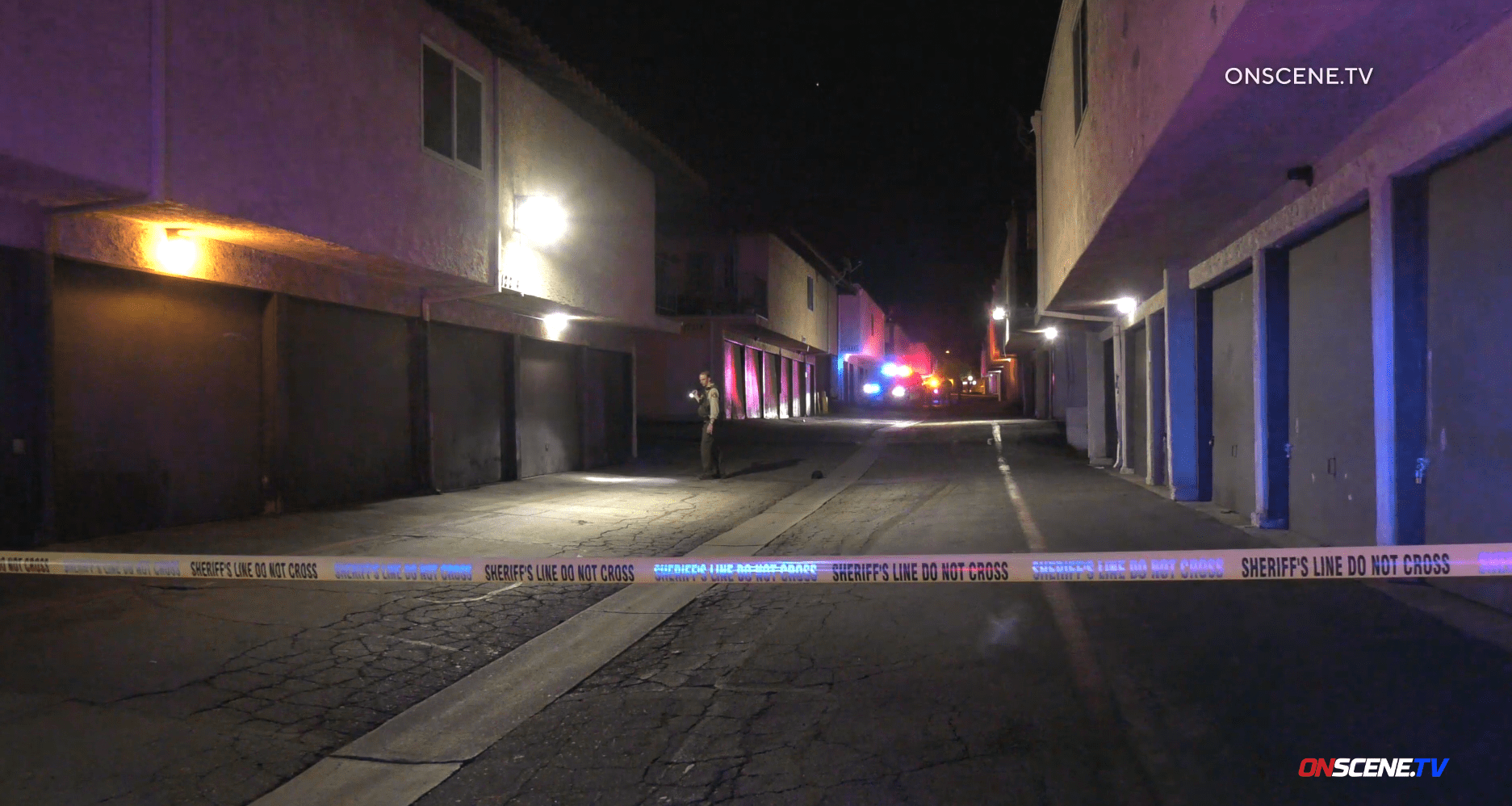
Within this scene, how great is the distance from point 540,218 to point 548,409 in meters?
4.21

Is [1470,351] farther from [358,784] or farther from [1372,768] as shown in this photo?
[358,784]

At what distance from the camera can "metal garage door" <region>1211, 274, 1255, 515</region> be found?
10258 mm

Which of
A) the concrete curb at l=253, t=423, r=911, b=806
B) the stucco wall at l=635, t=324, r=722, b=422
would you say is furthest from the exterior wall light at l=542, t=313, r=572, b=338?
the stucco wall at l=635, t=324, r=722, b=422

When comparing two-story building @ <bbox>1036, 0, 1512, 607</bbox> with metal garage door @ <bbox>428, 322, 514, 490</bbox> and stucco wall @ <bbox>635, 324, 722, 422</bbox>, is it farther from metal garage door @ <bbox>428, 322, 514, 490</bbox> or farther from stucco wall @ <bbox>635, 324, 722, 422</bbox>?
stucco wall @ <bbox>635, 324, 722, 422</bbox>

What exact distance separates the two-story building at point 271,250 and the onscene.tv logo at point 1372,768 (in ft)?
29.0

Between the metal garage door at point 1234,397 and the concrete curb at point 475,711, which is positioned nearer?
the concrete curb at point 475,711

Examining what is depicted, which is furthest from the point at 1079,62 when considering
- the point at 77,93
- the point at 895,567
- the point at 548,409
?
the point at 548,409

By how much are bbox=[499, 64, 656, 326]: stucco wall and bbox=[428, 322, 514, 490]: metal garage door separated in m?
1.42

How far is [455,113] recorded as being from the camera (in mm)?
12570

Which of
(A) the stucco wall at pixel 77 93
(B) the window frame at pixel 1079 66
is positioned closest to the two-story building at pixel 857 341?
(B) the window frame at pixel 1079 66

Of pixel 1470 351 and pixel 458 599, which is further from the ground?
pixel 1470 351

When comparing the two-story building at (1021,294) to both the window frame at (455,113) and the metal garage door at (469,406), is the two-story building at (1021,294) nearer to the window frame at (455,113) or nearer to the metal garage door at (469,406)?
the metal garage door at (469,406)

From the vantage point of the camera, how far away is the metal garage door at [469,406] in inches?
545

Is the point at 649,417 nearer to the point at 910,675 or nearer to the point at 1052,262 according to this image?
the point at 1052,262
